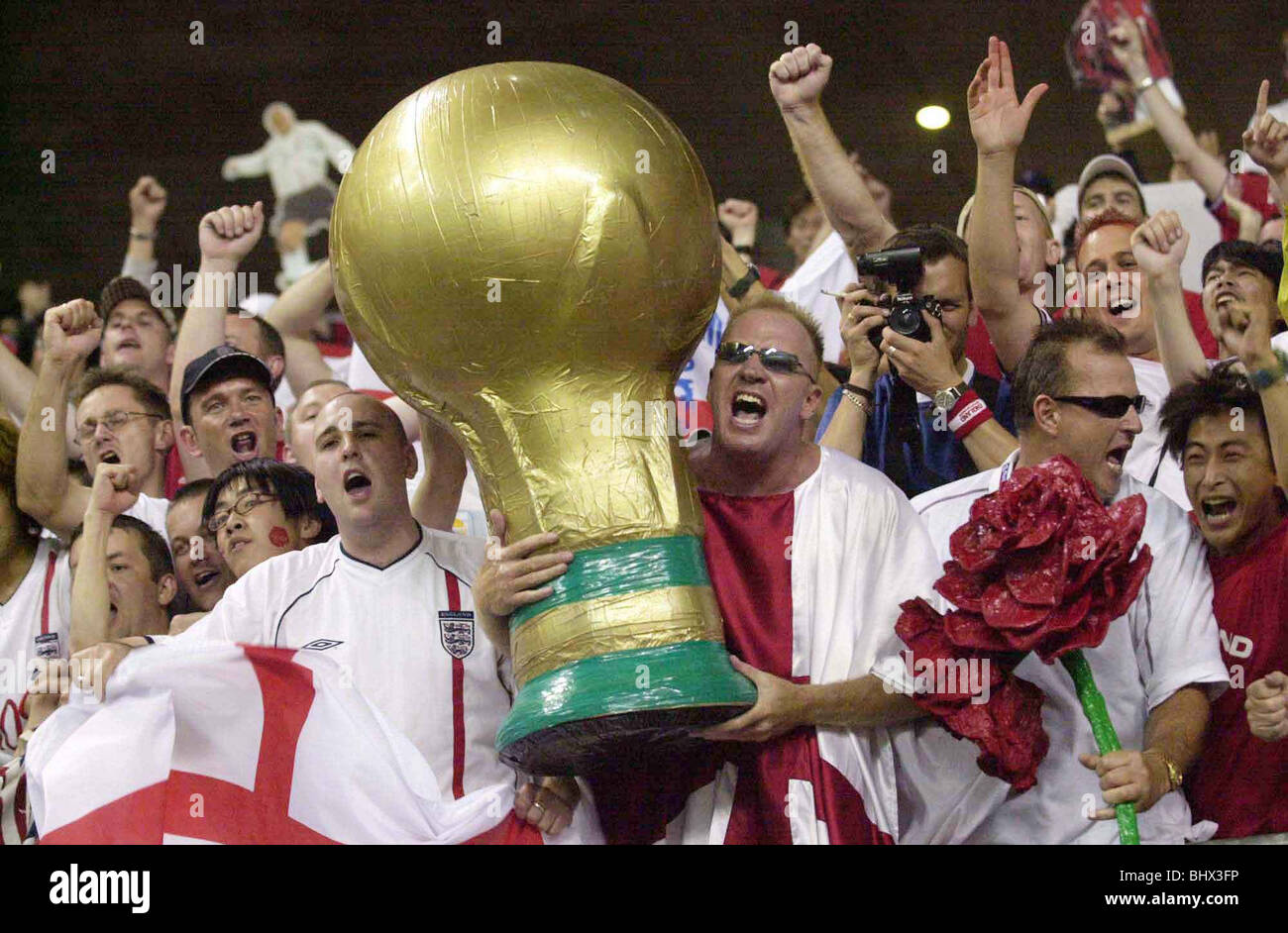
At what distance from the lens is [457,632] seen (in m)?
2.79

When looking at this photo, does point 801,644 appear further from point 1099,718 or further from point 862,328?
point 862,328

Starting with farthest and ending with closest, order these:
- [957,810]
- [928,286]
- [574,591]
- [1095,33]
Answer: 1. [1095,33]
2. [928,286]
3. [957,810]
4. [574,591]

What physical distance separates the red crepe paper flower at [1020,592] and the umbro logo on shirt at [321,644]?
89 centimetres

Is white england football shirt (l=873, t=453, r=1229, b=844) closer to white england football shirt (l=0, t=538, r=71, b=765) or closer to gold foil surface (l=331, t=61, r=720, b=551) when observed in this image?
gold foil surface (l=331, t=61, r=720, b=551)

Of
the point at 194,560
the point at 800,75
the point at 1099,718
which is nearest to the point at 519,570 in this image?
the point at 1099,718

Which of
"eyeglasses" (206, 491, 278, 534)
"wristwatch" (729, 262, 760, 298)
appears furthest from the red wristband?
"eyeglasses" (206, 491, 278, 534)

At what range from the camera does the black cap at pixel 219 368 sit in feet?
11.8

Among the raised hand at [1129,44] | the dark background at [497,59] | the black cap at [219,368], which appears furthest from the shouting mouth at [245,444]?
the raised hand at [1129,44]

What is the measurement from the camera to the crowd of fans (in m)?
2.68

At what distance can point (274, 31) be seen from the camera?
5203mm

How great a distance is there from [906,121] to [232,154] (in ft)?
7.02
